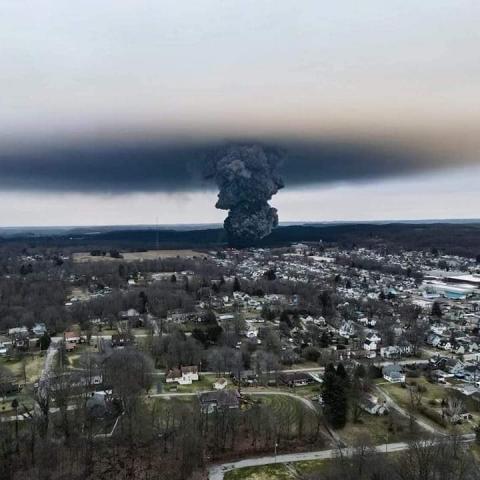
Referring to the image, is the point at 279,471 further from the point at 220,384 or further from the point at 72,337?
the point at 72,337

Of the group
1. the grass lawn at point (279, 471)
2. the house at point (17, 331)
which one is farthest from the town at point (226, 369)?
the grass lawn at point (279, 471)

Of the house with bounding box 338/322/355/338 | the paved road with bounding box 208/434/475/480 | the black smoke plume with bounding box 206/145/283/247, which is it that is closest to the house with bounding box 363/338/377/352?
the house with bounding box 338/322/355/338

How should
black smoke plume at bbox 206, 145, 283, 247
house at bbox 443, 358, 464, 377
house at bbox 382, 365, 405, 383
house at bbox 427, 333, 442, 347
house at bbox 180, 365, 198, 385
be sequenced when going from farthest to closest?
black smoke plume at bbox 206, 145, 283, 247 → house at bbox 427, 333, 442, 347 → house at bbox 443, 358, 464, 377 → house at bbox 382, 365, 405, 383 → house at bbox 180, 365, 198, 385

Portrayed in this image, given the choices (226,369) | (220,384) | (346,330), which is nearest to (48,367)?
(226,369)

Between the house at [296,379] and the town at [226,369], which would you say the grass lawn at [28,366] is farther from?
the house at [296,379]

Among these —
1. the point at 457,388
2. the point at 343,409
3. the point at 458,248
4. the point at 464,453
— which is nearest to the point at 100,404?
the point at 343,409

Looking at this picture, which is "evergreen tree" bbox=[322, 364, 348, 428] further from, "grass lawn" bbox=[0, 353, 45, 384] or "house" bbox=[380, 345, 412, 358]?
"grass lawn" bbox=[0, 353, 45, 384]
